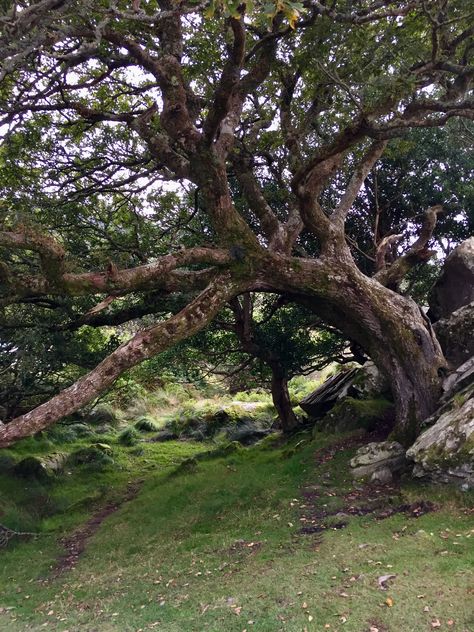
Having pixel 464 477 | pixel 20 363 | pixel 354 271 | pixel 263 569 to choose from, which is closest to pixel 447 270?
pixel 354 271

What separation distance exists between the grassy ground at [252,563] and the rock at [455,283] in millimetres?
4923

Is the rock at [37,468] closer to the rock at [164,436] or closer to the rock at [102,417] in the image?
the rock at [164,436]

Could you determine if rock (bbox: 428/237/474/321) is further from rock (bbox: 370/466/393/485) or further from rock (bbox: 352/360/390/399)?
rock (bbox: 370/466/393/485)

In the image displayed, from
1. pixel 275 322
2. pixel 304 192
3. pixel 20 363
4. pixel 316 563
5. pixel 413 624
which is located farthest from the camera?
pixel 275 322

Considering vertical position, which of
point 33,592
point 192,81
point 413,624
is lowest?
point 413,624

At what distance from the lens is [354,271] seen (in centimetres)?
1100

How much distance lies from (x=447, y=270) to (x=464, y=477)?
22.3 feet

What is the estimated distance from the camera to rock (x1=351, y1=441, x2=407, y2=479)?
1021cm

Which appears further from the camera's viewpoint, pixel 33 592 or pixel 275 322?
pixel 275 322

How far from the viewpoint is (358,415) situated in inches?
524

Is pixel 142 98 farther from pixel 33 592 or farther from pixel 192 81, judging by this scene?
pixel 33 592

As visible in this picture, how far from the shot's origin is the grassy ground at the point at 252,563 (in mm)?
5859

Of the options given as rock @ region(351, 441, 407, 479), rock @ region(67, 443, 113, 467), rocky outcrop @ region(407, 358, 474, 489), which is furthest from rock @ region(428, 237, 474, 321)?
rock @ region(67, 443, 113, 467)

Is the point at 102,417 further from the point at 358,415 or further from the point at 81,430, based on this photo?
the point at 358,415
